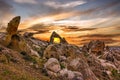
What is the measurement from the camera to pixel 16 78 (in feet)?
150

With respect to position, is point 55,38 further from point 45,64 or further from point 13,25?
point 45,64

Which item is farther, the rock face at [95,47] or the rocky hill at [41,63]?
the rock face at [95,47]

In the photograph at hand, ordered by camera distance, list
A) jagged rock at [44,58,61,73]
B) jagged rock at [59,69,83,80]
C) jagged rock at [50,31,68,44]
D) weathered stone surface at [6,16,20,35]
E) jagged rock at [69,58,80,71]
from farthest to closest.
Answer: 1. jagged rock at [50,31,68,44]
2. weathered stone surface at [6,16,20,35]
3. jagged rock at [69,58,80,71]
4. jagged rock at [44,58,61,73]
5. jagged rock at [59,69,83,80]

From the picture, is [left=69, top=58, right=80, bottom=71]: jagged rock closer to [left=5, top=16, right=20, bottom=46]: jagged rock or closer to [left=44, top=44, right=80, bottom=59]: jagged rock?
[left=44, top=44, right=80, bottom=59]: jagged rock

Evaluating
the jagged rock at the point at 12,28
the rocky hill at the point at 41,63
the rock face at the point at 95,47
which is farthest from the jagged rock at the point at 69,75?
the rock face at the point at 95,47

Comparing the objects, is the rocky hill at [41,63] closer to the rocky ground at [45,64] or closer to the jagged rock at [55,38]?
the rocky ground at [45,64]

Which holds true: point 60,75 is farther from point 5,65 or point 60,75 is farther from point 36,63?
point 5,65

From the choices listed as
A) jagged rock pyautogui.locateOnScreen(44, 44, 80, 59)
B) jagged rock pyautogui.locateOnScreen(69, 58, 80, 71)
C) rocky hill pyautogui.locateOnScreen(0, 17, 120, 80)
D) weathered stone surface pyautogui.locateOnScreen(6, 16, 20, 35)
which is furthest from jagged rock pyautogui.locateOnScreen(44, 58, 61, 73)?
weathered stone surface pyautogui.locateOnScreen(6, 16, 20, 35)

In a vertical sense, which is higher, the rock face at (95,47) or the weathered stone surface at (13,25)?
the weathered stone surface at (13,25)

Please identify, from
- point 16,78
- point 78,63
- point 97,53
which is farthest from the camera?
point 97,53

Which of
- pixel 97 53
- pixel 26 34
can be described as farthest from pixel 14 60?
pixel 97 53

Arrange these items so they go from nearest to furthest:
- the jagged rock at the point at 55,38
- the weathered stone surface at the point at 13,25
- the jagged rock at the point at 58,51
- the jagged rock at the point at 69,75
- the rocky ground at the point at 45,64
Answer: the rocky ground at the point at 45,64 → the jagged rock at the point at 69,75 → the weathered stone surface at the point at 13,25 → the jagged rock at the point at 58,51 → the jagged rock at the point at 55,38

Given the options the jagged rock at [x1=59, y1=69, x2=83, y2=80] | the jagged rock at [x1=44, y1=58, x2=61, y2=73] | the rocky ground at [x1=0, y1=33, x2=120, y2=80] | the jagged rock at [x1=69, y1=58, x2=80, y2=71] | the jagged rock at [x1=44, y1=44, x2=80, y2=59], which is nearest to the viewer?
the rocky ground at [x1=0, y1=33, x2=120, y2=80]

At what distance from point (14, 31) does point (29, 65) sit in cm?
1111
